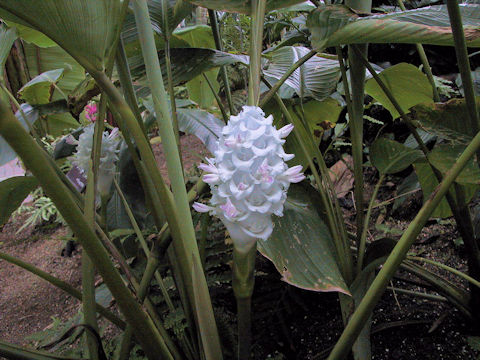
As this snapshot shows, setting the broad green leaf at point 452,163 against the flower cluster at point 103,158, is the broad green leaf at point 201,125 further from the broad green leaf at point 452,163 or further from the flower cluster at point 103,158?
the broad green leaf at point 452,163

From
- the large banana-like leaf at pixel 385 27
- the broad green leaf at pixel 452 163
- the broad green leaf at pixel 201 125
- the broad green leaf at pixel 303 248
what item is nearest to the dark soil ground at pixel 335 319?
the broad green leaf at pixel 201 125

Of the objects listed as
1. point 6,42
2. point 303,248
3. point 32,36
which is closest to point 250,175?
point 303,248

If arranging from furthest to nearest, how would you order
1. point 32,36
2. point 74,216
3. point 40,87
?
point 40,87 → point 32,36 → point 74,216

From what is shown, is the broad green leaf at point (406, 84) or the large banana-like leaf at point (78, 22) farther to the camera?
the broad green leaf at point (406, 84)

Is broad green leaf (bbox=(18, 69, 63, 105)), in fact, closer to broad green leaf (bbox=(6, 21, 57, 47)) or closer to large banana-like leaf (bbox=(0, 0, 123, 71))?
broad green leaf (bbox=(6, 21, 57, 47))

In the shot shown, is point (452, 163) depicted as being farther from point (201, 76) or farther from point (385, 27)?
point (201, 76)
